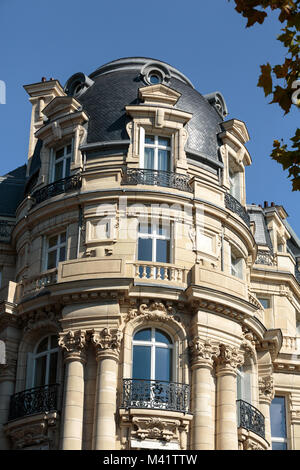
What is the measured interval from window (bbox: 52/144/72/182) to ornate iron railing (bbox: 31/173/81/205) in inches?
18.2

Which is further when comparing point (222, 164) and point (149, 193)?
point (222, 164)

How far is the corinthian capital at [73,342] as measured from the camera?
24.2 meters

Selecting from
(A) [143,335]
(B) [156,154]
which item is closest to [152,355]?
(A) [143,335]

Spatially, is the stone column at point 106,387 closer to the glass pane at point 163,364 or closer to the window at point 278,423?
the glass pane at point 163,364

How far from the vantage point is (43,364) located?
2569 cm

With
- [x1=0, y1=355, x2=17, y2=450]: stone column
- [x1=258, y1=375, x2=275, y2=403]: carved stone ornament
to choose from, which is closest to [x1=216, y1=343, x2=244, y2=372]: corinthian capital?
[x1=258, y1=375, x2=275, y2=403]: carved stone ornament

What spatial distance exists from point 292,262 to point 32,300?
40.6ft

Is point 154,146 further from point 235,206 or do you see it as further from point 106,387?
point 106,387

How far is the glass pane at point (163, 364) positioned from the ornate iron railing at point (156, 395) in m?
0.33

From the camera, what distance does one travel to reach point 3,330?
26.3 m

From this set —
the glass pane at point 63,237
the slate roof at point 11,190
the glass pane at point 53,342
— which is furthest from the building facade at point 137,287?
the slate roof at point 11,190
